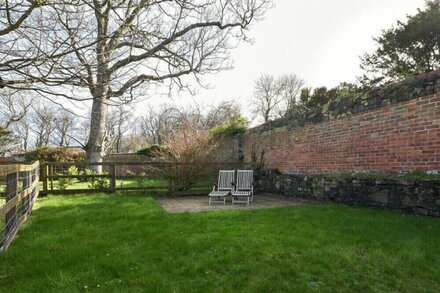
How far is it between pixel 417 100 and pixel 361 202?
2105 millimetres

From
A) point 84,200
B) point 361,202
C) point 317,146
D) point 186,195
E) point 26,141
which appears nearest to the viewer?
point 361,202

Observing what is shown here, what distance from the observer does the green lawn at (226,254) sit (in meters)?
2.82

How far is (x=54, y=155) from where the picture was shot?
17438 mm

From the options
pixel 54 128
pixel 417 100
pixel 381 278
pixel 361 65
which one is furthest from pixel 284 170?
pixel 54 128

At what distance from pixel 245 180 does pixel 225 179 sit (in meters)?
0.56

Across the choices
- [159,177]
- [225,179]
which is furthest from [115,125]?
[225,179]

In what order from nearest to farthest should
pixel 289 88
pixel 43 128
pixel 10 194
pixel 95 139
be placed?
pixel 10 194 < pixel 95 139 < pixel 289 88 < pixel 43 128

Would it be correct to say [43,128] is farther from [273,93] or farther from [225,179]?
[225,179]

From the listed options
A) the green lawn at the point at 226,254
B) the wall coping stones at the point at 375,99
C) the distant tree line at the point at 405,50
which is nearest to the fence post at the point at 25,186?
the green lawn at the point at 226,254

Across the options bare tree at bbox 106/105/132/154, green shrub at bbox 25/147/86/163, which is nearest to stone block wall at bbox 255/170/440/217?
green shrub at bbox 25/147/86/163

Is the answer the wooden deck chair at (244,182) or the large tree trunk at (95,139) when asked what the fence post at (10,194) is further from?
the large tree trunk at (95,139)

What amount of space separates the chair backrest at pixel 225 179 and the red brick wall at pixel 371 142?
1770 mm

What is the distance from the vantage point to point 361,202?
20.2 feet

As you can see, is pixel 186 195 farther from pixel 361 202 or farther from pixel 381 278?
pixel 381 278
